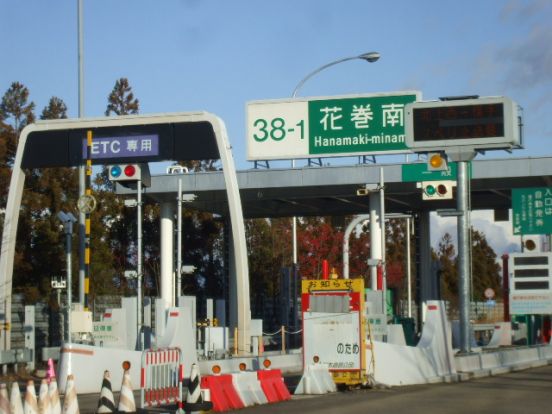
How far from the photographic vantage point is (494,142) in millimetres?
26047

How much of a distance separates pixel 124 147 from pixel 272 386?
7676mm

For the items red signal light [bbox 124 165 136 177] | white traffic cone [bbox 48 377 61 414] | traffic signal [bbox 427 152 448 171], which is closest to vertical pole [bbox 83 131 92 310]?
red signal light [bbox 124 165 136 177]

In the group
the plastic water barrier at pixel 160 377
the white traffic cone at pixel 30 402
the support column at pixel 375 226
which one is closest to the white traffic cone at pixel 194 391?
the plastic water barrier at pixel 160 377

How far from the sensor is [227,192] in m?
24.5

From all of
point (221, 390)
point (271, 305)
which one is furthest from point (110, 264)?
point (221, 390)

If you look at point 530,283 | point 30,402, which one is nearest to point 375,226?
point 530,283

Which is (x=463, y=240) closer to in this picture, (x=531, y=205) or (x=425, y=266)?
(x=531, y=205)

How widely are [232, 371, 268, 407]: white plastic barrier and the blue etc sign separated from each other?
24.3 feet

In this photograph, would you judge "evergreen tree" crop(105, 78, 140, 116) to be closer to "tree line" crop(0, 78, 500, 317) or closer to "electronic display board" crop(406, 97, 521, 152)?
"tree line" crop(0, 78, 500, 317)

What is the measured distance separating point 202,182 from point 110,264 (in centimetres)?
1199

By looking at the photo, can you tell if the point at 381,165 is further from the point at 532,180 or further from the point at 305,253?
the point at 305,253

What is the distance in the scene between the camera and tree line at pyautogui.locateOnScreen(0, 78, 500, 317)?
44.3 metres

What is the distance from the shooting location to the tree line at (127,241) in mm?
44344

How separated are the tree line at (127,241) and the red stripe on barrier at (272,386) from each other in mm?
19273
